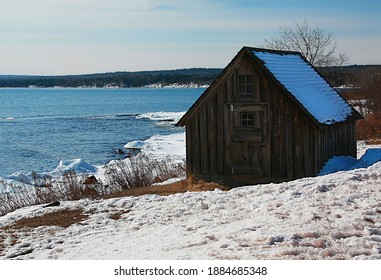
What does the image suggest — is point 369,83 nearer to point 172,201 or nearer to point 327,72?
point 327,72

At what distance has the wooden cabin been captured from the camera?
19.0 metres

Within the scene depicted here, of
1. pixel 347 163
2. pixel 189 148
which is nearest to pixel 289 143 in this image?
pixel 347 163

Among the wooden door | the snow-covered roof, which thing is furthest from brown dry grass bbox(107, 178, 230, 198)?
the snow-covered roof

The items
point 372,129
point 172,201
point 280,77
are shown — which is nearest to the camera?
point 172,201

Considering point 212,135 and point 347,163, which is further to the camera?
point 347,163

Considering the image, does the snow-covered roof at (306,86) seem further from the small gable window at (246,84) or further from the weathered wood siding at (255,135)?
the small gable window at (246,84)

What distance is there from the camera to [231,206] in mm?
12609

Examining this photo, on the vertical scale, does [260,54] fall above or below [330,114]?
above

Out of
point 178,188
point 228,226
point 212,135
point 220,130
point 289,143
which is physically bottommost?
point 178,188

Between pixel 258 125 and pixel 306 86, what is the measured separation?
2673 millimetres

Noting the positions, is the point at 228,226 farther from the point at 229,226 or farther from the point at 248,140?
the point at 248,140

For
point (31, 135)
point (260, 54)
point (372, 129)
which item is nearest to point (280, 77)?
point (260, 54)

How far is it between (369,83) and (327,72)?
4.68 metres

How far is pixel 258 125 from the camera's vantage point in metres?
19.5
